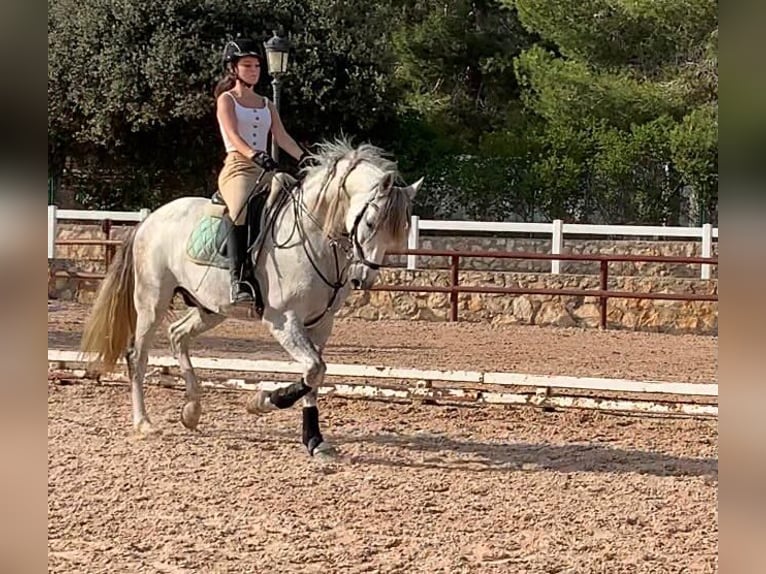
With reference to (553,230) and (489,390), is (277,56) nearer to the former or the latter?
(553,230)

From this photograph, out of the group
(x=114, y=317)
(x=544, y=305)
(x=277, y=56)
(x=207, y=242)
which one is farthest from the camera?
(x=544, y=305)

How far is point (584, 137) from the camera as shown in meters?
20.3

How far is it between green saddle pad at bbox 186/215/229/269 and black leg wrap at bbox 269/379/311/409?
802mm

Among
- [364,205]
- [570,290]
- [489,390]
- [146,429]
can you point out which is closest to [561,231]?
[570,290]

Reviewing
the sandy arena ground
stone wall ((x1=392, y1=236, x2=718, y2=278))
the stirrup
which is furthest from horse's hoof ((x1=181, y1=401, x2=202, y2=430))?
stone wall ((x1=392, y1=236, x2=718, y2=278))

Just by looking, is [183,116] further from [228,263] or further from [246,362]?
[228,263]

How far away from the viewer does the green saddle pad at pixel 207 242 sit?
19.7 feet

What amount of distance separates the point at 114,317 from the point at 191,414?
87 cm

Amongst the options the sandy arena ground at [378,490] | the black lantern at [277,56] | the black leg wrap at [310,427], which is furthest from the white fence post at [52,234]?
the black leg wrap at [310,427]

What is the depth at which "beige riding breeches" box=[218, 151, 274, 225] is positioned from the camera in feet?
19.3

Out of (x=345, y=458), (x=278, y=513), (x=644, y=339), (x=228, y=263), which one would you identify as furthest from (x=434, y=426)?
(x=644, y=339)

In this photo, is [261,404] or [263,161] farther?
[261,404]

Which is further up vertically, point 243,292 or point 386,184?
point 386,184

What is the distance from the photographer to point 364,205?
17.6ft
